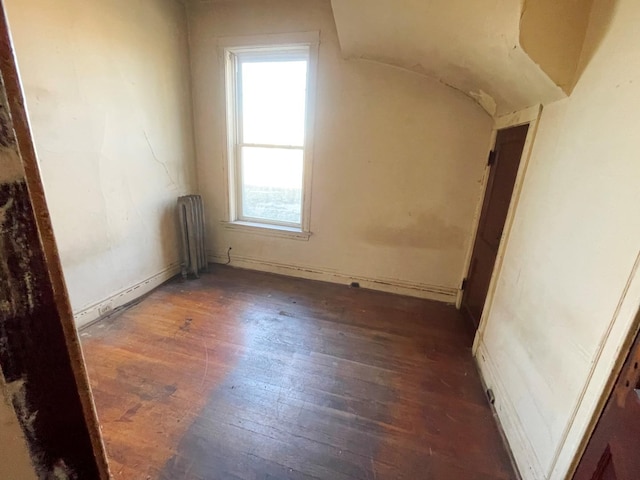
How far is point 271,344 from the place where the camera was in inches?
87.8

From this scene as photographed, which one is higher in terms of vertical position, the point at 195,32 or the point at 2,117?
the point at 195,32

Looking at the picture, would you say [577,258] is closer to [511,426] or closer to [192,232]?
[511,426]

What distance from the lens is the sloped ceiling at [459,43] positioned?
1.44 meters

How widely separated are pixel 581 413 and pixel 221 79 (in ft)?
11.3

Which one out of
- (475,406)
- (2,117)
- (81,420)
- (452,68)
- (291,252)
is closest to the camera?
(2,117)

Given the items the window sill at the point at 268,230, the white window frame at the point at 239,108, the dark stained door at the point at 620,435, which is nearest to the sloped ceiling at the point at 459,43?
the white window frame at the point at 239,108

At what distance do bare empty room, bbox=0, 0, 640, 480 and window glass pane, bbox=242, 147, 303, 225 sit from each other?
26 mm

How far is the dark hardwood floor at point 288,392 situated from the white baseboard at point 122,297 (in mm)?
90

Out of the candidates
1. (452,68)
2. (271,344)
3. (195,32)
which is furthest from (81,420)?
(195,32)

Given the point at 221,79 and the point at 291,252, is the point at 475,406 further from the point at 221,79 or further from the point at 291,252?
the point at 221,79

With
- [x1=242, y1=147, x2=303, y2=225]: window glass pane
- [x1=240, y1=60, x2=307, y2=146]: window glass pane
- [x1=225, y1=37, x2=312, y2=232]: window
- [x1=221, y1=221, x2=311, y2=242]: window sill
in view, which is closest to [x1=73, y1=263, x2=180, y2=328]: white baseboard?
[x1=221, y1=221, x2=311, y2=242]: window sill

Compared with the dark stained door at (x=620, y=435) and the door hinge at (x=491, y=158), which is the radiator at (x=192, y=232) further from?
the dark stained door at (x=620, y=435)

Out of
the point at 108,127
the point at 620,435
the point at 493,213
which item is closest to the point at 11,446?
the point at 620,435

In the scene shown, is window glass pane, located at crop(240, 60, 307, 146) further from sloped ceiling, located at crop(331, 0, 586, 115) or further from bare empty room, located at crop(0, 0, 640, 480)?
sloped ceiling, located at crop(331, 0, 586, 115)
